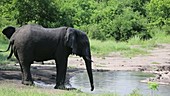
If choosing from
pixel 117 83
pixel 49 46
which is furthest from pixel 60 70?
A: pixel 117 83

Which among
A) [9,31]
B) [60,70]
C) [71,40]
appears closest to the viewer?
[71,40]

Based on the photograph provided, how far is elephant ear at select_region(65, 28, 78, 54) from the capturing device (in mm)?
15375

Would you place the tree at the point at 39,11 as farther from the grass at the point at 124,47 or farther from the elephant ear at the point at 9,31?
the elephant ear at the point at 9,31

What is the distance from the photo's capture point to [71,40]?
15375 millimetres

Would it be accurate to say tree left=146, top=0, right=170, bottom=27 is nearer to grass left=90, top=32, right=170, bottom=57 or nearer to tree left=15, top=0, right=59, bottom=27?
grass left=90, top=32, right=170, bottom=57

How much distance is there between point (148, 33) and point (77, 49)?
136ft

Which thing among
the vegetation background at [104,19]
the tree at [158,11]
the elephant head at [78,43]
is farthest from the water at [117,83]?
the tree at [158,11]

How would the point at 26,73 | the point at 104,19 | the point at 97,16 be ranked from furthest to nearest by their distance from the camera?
the point at 97,16
the point at 104,19
the point at 26,73

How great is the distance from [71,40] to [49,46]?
76 centimetres

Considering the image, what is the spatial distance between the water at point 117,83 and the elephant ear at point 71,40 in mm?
1821

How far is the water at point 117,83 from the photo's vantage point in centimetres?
1755

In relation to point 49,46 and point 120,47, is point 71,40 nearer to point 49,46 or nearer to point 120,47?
point 49,46

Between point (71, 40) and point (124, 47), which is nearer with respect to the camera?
point (71, 40)

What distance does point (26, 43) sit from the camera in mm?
15438
